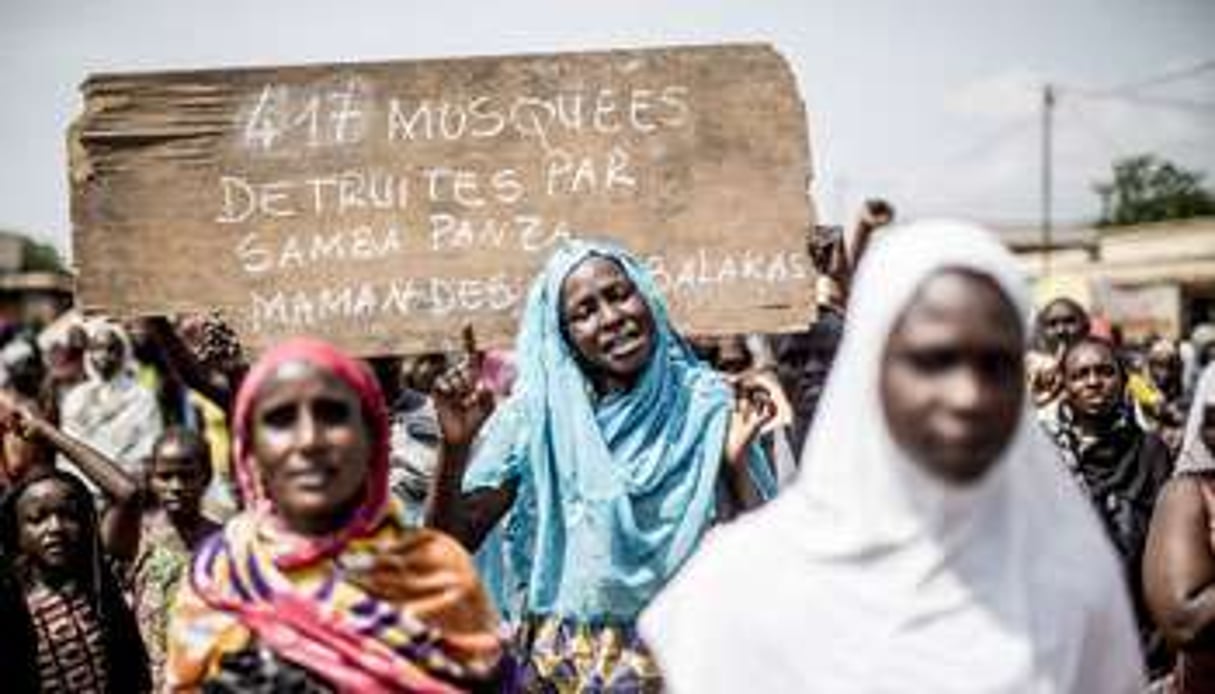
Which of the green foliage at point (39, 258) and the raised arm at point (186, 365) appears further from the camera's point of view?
the green foliage at point (39, 258)

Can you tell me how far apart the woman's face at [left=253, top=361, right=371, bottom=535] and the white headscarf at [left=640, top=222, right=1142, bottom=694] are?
65cm

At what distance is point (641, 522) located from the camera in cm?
396

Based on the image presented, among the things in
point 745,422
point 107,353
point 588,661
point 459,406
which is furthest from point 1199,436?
point 107,353

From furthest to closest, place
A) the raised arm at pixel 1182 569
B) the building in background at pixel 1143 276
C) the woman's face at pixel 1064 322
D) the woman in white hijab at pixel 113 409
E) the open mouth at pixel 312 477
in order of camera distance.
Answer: the building in background at pixel 1143 276 → the woman's face at pixel 1064 322 → the woman in white hijab at pixel 113 409 → the raised arm at pixel 1182 569 → the open mouth at pixel 312 477

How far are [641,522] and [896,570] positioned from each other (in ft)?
5.15

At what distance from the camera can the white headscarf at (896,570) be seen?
241cm

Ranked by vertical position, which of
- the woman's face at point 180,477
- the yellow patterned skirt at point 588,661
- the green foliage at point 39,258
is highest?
the green foliage at point 39,258

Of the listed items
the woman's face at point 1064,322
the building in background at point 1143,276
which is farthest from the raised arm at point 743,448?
the building in background at point 1143,276

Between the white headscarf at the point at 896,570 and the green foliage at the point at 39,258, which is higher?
the green foliage at the point at 39,258

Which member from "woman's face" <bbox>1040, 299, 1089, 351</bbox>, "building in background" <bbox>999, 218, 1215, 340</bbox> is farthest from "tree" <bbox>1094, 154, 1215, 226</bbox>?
"woman's face" <bbox>1040, 299, 1089, 351</bbox>

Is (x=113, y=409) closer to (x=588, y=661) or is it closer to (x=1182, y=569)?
(x=588, y=661)

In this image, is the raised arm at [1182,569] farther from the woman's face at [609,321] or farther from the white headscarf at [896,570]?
the woman's face at [609,321]

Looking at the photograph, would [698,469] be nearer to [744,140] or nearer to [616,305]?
[616,305]

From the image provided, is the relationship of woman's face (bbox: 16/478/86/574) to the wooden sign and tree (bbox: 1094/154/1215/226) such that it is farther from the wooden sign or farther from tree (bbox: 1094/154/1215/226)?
tree (bbox: 1094/154/1215/226)
